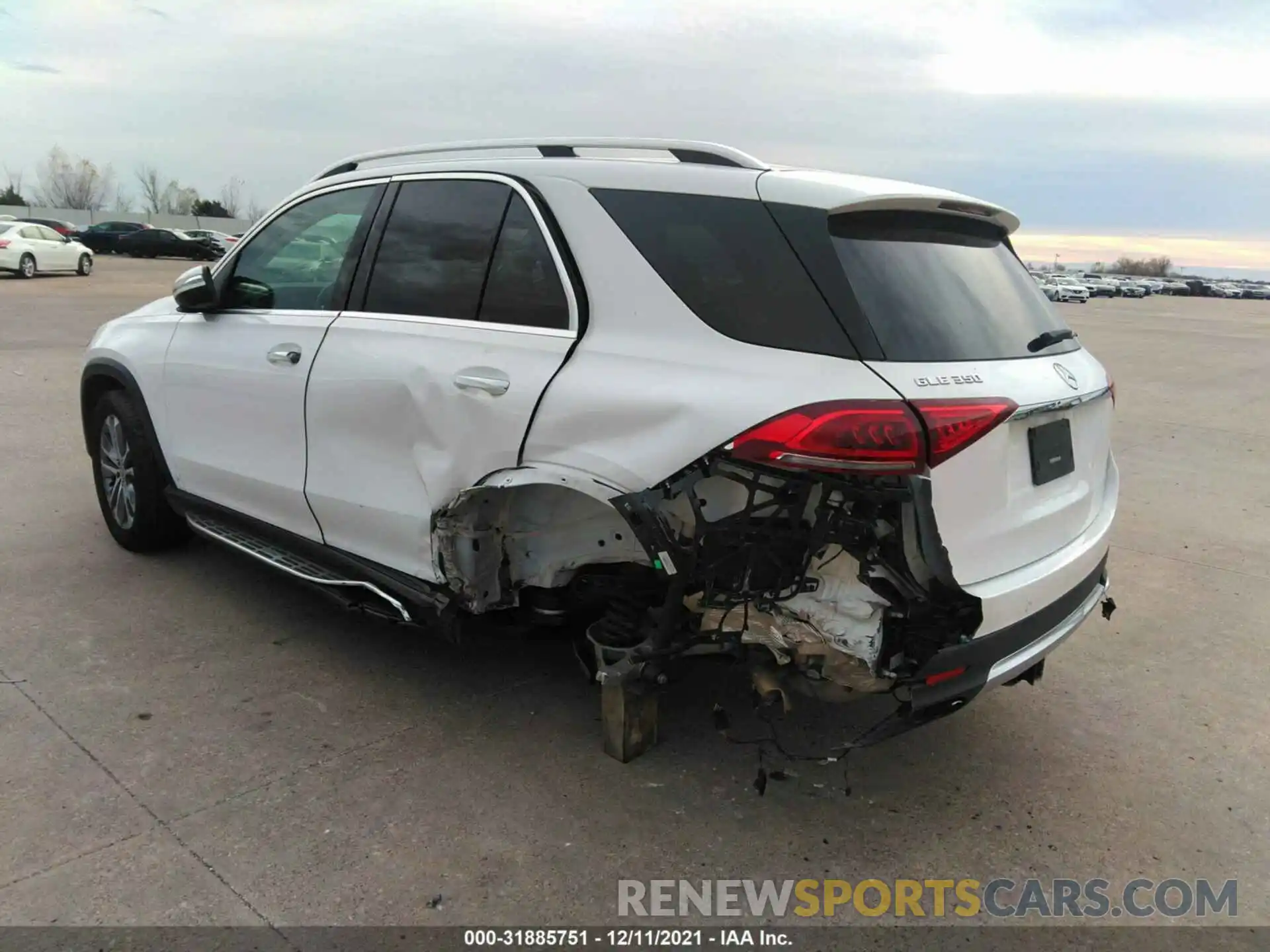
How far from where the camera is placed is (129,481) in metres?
5.10

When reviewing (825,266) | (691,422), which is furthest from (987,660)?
(825,266)

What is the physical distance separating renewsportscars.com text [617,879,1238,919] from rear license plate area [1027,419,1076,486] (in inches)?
46.8

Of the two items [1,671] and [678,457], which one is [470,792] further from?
[1,671]

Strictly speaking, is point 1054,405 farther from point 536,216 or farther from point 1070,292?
point 1070,292

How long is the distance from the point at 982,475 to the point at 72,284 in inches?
1104

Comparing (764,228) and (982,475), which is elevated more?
(764,228)

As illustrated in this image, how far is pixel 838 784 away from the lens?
10.8 ft

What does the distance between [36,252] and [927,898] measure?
30238mm

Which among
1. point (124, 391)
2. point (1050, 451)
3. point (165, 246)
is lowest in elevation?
point (165, 246)

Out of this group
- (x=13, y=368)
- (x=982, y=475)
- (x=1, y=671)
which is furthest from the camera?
(x=13, y=368)

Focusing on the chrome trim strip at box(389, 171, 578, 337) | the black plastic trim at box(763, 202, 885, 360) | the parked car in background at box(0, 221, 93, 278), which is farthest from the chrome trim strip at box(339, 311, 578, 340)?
the parked car in background at box(0, 221, 93, 278)

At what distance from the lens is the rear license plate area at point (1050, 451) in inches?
115

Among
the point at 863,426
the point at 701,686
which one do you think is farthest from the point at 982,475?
the point at 701,686

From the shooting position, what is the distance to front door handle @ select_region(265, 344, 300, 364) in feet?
12.9
